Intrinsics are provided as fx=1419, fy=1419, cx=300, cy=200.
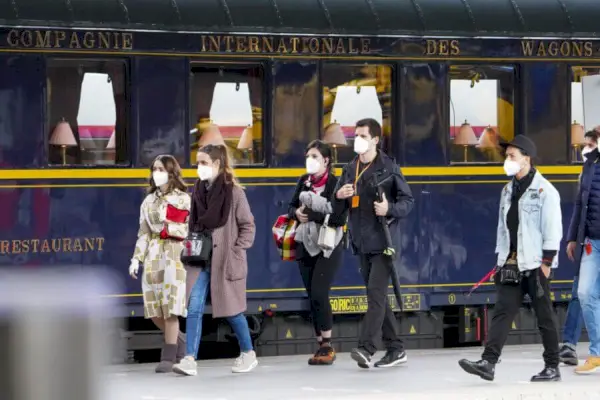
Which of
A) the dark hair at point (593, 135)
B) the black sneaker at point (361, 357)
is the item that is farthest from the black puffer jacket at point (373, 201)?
the dark hair at point (593, 135)

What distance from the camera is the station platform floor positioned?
29.4 feet

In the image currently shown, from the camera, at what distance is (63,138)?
443 inches

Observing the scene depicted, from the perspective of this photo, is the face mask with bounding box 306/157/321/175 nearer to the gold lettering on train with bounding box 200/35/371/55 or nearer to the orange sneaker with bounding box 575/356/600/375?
the gold lettering on train with bounding box 200/35/371/55

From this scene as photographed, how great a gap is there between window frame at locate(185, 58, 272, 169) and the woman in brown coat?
4.96ft

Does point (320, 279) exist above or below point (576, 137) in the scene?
below

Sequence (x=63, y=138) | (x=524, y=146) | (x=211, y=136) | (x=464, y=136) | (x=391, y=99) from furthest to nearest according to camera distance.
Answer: (x=464, y=136), (x=391, y=99), (x=211, y=136), (x=63, y=138), (x=524, y=146)

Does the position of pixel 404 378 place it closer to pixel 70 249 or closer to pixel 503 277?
pixel 503 277

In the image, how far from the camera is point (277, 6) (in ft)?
39.4

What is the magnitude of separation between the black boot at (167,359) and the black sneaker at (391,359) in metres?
1.52

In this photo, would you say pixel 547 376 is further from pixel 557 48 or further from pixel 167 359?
pixel 557 48

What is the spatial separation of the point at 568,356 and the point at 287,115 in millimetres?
3141

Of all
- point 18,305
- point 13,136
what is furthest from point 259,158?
point 18,305

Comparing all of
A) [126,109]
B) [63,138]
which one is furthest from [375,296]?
[63,138]

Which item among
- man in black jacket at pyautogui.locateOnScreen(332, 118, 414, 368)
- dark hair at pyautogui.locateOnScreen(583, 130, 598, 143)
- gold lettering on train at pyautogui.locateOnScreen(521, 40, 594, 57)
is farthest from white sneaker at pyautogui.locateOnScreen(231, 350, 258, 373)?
gold lettering on train at pyautogui.locateOnScreen(521, 40, 594, 57)
